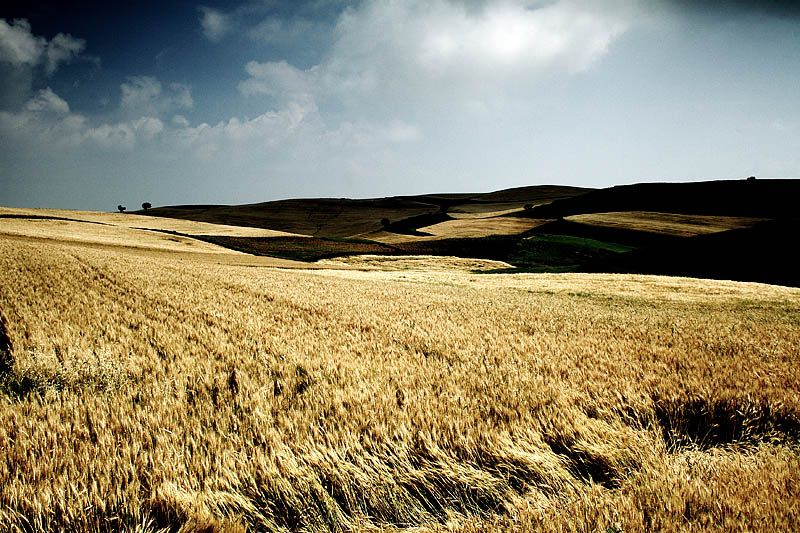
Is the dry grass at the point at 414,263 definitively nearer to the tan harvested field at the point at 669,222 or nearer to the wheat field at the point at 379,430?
the tan harvested field at the point at 669,222

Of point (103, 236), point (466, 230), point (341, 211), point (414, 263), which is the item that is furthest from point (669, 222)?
point (103, 236)

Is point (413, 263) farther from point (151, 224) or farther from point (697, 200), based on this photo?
point (697, 200)

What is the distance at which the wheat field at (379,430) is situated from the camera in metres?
2.64

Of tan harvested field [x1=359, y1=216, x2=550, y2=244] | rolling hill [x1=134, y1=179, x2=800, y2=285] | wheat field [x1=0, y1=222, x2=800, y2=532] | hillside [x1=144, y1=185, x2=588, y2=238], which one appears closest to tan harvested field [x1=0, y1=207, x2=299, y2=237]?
rolling hill [x1=134, y1=179, x2=800, y2=285]

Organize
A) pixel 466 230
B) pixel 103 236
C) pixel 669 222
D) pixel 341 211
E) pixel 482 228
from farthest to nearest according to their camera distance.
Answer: pixel 341 211 < pixel 482 228 < pixel 466 230 < pixel 669 222 < pixel 103 236

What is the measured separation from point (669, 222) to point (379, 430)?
7531 centimetres

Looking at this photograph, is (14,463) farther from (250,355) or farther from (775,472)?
(775,472)

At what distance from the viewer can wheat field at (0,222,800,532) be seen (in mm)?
2641

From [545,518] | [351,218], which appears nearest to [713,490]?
[545,518]

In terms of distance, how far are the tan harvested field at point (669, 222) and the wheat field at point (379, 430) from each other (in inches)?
2359

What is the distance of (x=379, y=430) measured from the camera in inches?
140

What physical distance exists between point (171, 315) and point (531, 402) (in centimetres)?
785

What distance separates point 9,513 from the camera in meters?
2.36

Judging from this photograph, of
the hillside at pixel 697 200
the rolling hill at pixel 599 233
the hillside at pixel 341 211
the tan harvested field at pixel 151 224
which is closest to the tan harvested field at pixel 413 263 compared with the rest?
the rolling hill at pixel 599 233
